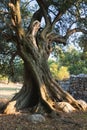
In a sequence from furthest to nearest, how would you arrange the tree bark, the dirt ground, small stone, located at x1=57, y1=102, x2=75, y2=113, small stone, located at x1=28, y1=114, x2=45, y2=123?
the tree bark
small stone, located at x1=57, y1=102, x2=75, y2=113
small stone, located at x1=28, y1=114, x2=45, y2=123
the dirt ground

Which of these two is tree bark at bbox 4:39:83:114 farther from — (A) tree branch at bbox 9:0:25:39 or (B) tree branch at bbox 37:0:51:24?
(B) tree branch at bbox 37:0:51:24

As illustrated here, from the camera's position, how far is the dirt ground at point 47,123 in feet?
34.7

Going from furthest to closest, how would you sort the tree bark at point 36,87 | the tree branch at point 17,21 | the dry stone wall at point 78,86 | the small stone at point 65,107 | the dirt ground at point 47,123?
the dry stone wall at point 78,86
the tree branch at point 17,21
the tree bark at point 36,87
the small stone at point 65,107
the dirt ground at point 47,123

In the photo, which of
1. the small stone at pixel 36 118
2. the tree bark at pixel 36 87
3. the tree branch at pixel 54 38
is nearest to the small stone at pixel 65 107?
the tree bark at pixel 36 87

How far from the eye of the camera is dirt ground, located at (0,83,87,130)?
34.7 feet

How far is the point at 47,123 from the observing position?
1127 cm

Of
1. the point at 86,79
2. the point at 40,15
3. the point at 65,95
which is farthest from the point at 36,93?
the point at 86,79

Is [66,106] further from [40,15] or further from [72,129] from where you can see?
[40,15]

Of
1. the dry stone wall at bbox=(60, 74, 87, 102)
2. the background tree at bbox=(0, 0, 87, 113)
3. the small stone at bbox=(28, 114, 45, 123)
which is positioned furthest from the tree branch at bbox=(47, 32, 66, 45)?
the dry stone wall at bbox=(60, 74, 87, 102)

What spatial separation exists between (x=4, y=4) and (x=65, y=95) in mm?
5140

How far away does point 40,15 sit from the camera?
52.7 ft

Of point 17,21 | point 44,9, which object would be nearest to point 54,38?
point 44,9

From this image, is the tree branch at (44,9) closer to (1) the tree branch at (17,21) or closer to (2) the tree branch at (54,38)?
(2) the tree branch at (54,38)

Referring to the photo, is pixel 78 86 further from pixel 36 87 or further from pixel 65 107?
pixel 65 107
